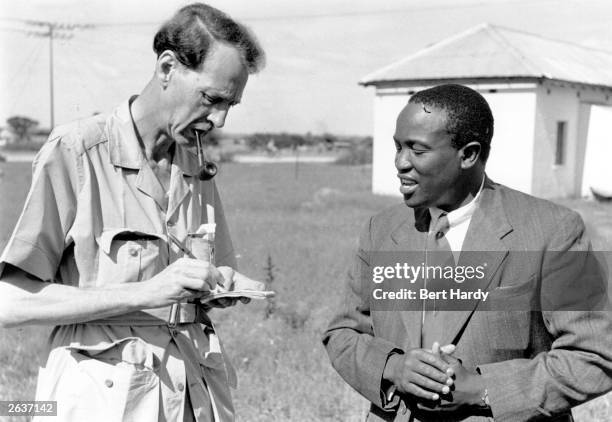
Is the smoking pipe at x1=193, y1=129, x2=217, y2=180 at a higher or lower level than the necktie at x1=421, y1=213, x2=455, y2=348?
higher

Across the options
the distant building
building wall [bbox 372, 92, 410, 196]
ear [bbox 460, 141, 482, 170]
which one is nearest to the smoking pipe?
ear [bbox 460, 141, 482, 170]

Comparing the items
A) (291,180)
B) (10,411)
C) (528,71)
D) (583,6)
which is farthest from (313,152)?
(10,411)

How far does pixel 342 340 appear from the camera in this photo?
2531 mm

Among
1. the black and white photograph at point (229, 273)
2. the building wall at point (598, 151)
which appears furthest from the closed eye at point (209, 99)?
the building wall at point (598, 151)

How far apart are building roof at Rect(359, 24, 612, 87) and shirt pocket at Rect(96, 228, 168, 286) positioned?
47.0ft

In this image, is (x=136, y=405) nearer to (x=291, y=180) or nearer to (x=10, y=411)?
(x=10, y=411)

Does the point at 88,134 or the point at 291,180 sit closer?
the point at 88,134

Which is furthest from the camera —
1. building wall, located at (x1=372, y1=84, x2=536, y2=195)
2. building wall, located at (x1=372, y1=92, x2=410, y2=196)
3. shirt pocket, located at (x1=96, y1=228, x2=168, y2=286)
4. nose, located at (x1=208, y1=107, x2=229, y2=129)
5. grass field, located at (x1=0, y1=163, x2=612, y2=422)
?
building wall, located at (x1=372, y1=92, x2=410, y2=196)

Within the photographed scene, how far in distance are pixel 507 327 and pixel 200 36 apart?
121cm

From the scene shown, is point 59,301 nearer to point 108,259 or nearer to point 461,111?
point 108,259

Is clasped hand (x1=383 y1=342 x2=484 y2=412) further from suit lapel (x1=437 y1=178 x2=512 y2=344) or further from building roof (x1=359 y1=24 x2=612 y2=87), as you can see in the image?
building roof (x1=359 y1=24 x2=612 y2=87)

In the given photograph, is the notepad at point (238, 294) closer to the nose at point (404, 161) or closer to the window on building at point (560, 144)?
the nose at point (404, 161)

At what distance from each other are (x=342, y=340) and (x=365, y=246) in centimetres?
31

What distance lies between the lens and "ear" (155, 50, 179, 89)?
2.34m
